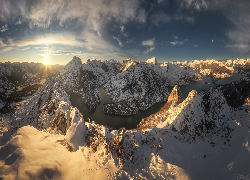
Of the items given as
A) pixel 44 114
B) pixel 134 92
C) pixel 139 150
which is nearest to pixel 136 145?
pixel 139 150

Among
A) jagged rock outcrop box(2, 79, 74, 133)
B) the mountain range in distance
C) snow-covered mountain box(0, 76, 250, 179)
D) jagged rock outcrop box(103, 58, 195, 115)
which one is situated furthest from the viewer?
jagged rock outcrop box(103, 58, 195, 115)

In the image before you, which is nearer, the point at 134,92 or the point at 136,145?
the point at 136,145

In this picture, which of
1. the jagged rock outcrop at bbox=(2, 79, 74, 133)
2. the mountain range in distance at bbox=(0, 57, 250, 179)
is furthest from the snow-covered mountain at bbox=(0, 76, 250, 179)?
the jagged rock outcrop at bbox=(2, 79, 74, 133)

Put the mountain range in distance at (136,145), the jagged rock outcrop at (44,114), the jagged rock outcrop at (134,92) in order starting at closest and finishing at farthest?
the mountain range in distance at (136,145) → the jagged rock outcrop at (44,114) → the jagged rock outcrop at (134,92)

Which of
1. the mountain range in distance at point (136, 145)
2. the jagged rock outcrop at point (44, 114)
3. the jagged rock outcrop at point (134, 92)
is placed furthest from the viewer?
the jagged rock outcrop at point (134, 92)

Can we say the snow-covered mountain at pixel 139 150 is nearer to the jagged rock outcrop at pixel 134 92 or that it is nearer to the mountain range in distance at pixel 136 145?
the mountain range in distance at pixel 136 145

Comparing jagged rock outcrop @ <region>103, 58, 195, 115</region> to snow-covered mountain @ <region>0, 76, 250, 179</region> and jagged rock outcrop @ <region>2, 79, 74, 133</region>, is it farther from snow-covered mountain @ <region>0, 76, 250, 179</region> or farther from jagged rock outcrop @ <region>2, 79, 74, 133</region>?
snow-covered mountain @ <region>0, 76, 250, 179</region>

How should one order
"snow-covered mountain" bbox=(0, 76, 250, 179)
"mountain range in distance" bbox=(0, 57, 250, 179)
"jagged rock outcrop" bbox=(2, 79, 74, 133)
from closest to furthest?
"snow-covered mountain" bbox=(0, 76, 250, 179) → "mountain range in distance" bbox=(0, 57, 250, 179) → "jagged rock outcrop" bbox=(2, 79, 74, 133)

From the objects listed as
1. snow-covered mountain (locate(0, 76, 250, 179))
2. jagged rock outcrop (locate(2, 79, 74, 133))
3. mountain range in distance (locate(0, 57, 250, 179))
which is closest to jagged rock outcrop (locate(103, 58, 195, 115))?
jagged rock outcrop (locate(2, 79, 74, 133))

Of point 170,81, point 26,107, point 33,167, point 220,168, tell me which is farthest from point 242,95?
point 170,81

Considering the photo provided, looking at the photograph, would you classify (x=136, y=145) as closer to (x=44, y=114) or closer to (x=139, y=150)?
(x=139, y=150)

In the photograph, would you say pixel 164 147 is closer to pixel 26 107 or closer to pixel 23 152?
pixel 23 152

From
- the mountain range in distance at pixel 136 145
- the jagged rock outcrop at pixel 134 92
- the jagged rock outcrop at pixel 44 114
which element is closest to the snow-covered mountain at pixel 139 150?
the mountain range in distance at pixel 136 145

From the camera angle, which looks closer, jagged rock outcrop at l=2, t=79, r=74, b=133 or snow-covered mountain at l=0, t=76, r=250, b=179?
snow-covered mountain at l=0, t=76, r=250, b=179
